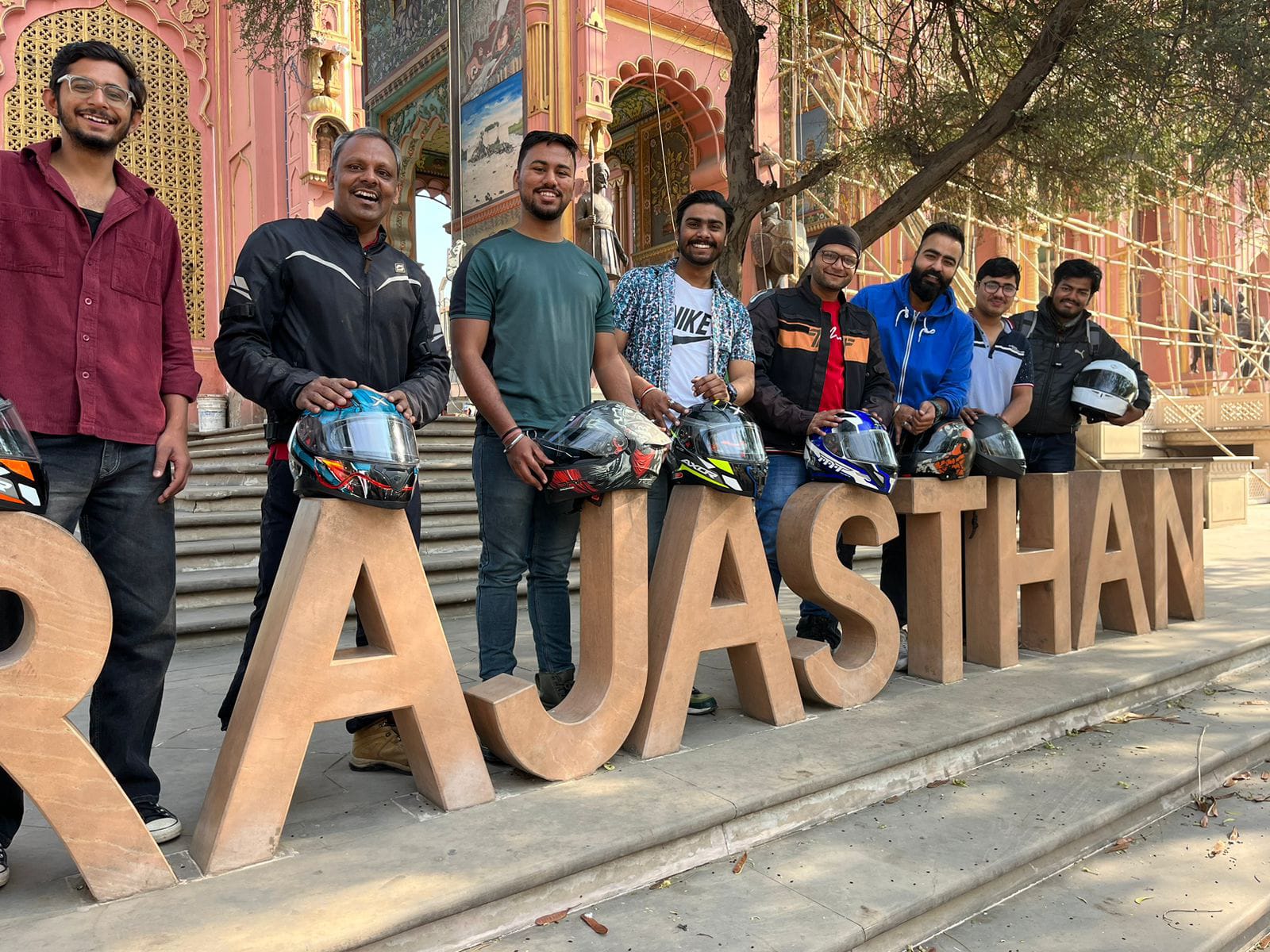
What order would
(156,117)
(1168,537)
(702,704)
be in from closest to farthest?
(702,704)
(1168,537)
(156,117)

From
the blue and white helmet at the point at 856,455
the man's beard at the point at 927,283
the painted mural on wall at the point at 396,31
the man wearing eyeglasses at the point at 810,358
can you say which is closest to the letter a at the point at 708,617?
the blue and white helmet at the point at 856,455

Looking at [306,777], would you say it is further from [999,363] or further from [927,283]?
[999,363]

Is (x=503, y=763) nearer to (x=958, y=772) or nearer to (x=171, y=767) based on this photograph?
(x=171, y=767)

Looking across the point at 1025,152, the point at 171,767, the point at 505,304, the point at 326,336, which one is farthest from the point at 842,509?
the point at 1025,152

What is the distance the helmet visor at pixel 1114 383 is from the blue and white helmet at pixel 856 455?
1.64m

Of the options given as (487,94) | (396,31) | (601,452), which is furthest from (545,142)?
(396,31)

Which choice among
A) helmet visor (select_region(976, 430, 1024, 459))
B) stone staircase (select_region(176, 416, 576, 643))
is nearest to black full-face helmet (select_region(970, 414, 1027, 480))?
helmet visor (select_region(976, 430, 1024, 459))

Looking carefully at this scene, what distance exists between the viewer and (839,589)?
3.45 meters

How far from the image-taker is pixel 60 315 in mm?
2225

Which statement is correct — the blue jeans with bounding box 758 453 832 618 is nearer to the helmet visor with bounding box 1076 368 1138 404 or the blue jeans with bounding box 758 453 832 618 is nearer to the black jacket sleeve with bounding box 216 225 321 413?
the helmet visor with bounding box 1076 368 1138 404

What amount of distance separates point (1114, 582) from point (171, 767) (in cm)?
440

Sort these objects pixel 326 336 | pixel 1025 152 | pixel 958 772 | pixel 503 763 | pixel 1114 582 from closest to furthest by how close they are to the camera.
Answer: pixel 326 336
pixel 503 763
pixel 958 772
pixel 1114 582
pixel 1025 152

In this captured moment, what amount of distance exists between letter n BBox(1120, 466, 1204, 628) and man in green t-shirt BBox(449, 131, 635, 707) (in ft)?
10.5

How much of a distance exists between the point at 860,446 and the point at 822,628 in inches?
39.3
